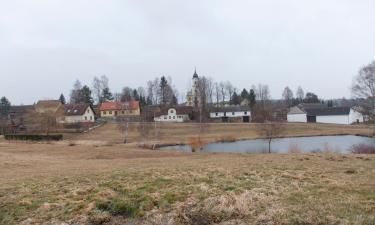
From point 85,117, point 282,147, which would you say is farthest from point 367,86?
point 85,117

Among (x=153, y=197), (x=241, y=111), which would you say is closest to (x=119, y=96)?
(x=241, y=111)

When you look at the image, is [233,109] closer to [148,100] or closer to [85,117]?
[148,100]

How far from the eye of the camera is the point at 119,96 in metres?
143

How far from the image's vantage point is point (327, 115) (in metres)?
100

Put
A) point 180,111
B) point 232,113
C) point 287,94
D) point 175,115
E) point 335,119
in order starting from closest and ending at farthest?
point 335,119, point 175,115, point 180,111, point 232,113, point 287,94

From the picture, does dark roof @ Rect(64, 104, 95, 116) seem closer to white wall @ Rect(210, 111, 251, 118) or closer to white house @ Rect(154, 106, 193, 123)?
white house @ Rect(154, 106, 193, 123)

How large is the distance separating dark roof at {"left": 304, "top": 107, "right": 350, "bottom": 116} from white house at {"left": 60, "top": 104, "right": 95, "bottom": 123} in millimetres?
56281

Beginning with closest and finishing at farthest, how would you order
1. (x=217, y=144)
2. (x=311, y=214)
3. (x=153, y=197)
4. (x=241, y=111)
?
(x=311, y=214)
(x=153, y=197)
(x=217, y=144)
(x=241, y=111)

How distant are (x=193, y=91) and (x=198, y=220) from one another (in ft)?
402

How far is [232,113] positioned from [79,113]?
132 ft

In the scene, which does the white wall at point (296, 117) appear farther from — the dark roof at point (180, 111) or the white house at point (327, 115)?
the dark roof at point (180, 111)

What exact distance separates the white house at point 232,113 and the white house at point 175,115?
23.1ft

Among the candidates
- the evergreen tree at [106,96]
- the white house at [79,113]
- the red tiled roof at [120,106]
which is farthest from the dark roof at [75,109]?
the evergreen tree at [106,96]

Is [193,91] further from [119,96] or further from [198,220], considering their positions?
[198,220]
